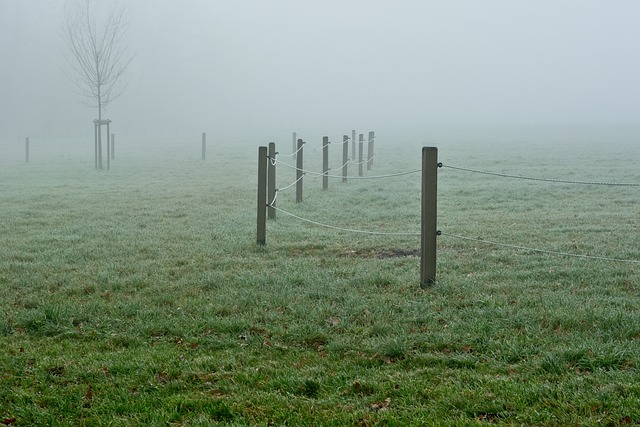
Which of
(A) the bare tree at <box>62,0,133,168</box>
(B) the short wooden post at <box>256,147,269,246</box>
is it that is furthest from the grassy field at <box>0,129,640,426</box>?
(A) the bare tree at <box>62,0,133,168</box>

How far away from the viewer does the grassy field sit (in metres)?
4.71

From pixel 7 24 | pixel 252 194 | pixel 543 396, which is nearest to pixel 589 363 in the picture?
pixel 543 396

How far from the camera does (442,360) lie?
17.9 feet

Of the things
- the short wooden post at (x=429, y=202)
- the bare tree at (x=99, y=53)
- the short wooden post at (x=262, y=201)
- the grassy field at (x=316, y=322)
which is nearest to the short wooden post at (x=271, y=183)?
the grassy field at (x=316, y=322)

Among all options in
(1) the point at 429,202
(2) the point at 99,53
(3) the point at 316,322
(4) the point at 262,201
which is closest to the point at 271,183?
(4) the point at 262,201

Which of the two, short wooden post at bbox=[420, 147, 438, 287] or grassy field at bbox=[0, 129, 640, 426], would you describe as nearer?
grassy field at bbox=[0, 129, 640, 426]

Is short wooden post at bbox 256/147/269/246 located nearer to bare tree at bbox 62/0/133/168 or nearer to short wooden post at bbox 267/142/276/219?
short wooden post at bbox 267/142/276/219

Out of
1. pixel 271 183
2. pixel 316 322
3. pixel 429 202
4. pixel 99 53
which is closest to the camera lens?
pixel 316 322

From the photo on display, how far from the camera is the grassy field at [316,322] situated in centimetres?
471

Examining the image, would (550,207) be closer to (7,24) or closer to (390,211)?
(390,211)

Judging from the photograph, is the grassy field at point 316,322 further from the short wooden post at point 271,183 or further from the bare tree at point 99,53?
the bare tree at point 99,53

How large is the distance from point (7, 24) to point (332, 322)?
92.3m

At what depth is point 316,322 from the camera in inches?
Answer: 256

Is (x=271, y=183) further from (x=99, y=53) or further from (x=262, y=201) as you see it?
(x=99, y=53)
